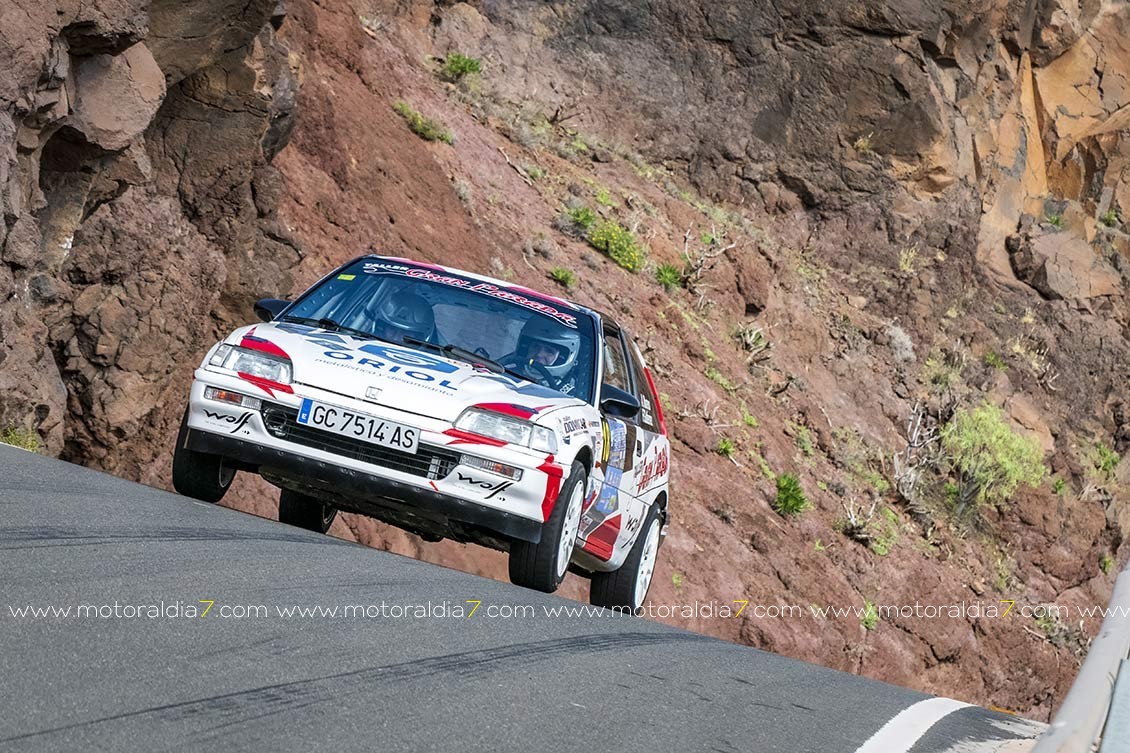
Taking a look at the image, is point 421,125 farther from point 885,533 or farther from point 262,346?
point 262,346

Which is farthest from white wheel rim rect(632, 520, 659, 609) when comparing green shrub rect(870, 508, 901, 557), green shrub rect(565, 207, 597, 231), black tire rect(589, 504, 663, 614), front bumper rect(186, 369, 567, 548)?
green shrub rect(565, 207, 597, 231)

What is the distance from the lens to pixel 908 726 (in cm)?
570

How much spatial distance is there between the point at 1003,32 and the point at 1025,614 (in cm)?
1620

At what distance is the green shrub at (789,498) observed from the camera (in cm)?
2202

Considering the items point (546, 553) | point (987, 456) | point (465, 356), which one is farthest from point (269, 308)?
point (987, 456)

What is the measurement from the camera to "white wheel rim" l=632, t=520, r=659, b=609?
10.3 metres

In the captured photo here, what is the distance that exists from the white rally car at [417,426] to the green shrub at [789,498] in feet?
42.6

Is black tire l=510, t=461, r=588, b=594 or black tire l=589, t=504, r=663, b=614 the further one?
black tire l=589, t=504, r=663, b=614

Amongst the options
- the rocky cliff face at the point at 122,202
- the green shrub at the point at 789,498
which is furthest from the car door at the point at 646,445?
the green shrub at the point at 789,498

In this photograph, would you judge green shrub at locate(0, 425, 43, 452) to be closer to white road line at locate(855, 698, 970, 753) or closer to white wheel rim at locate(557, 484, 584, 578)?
white wheel rim at locate(557, 484, 584, 578)

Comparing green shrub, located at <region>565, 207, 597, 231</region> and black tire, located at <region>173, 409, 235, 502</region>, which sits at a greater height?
green shrub, located at <region>565, 207, 597, 231</region>

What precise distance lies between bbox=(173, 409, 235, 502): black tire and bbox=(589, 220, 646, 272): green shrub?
18170 millimetres

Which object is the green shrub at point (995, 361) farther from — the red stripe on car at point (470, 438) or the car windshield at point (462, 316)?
the red stripe on car at point (470, 438)

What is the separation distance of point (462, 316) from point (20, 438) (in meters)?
3.06
